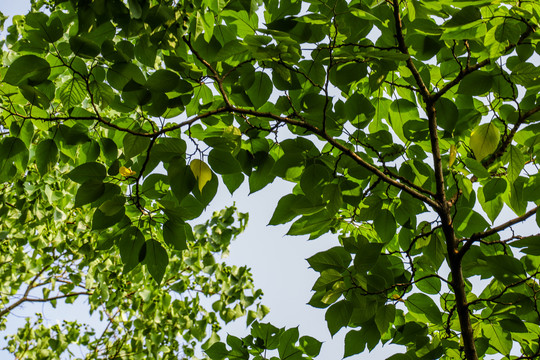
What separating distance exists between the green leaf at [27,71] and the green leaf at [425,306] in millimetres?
1289

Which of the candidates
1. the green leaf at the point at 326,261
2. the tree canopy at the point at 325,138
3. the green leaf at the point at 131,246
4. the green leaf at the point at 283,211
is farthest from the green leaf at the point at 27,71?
the green leaf at the point at 326,261

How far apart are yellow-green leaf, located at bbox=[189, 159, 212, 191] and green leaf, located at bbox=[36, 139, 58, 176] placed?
0.48m

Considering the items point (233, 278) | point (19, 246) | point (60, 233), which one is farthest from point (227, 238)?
point (19, 246)

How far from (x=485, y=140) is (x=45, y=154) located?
4.39ft

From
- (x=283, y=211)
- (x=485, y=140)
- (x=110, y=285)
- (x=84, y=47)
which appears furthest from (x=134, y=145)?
(x=110, y=285)

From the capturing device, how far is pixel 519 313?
122 centimetres

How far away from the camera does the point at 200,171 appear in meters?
1.16

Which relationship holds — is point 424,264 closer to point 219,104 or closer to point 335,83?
point 335,83

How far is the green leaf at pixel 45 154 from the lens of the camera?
1.28 m

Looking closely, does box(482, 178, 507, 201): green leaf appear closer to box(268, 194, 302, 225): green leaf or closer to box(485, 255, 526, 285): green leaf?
box(485, 255, 526, 285): green leaf

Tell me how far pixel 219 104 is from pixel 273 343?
2.69 feet

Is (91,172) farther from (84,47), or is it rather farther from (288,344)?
(288,344)

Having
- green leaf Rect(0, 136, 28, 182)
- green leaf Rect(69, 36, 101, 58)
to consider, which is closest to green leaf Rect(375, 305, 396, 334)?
green leaf Rect(69, 36, 101, 58)

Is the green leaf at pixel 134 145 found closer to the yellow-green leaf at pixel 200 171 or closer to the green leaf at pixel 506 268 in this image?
the yellow-green leaf at pixel 200 171
